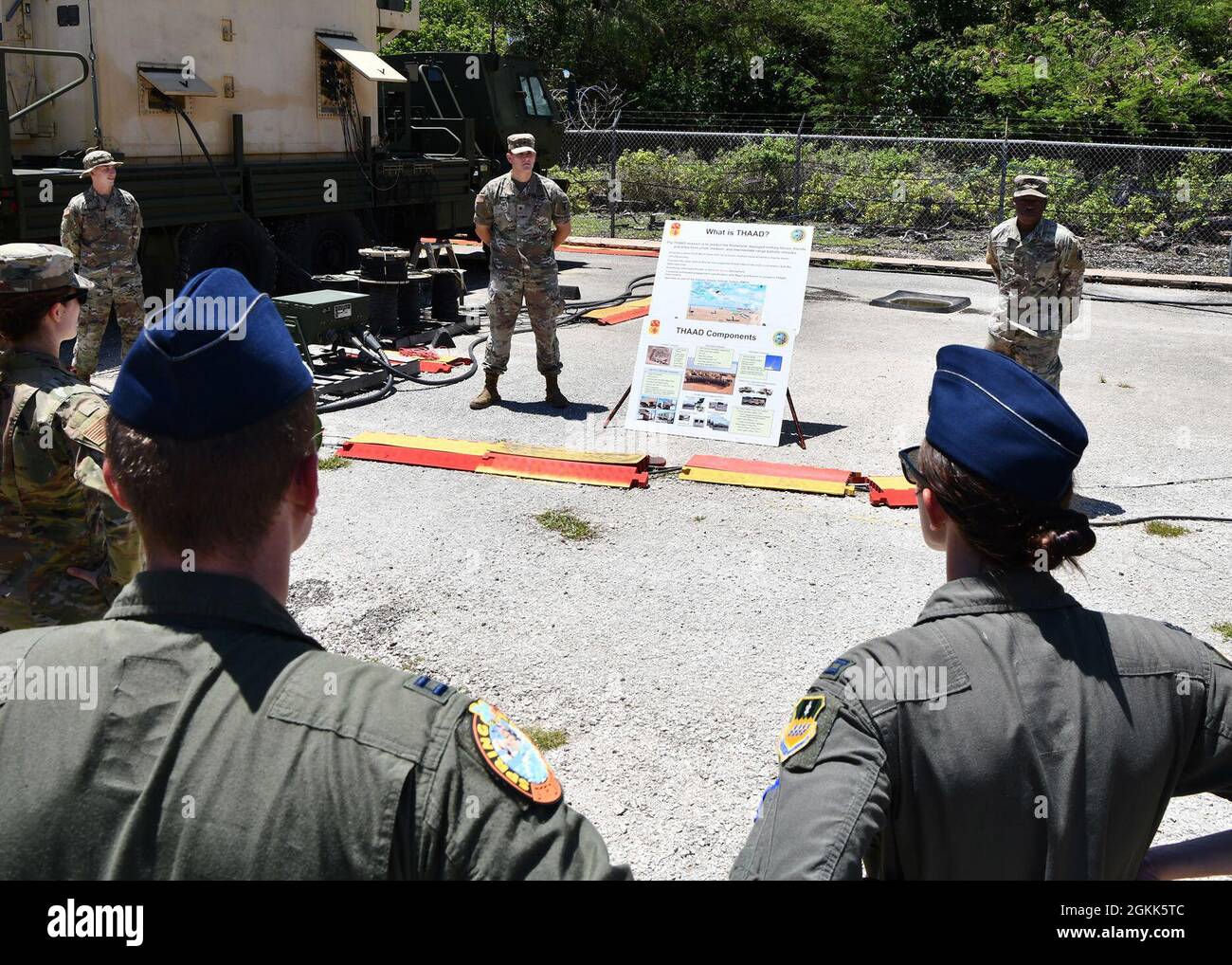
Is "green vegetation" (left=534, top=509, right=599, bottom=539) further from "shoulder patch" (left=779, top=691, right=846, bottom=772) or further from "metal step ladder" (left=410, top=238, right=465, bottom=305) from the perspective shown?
"metal step ladder" (left=410, top=238, right=465, bottom=305)

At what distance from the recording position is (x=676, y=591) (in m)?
6.16

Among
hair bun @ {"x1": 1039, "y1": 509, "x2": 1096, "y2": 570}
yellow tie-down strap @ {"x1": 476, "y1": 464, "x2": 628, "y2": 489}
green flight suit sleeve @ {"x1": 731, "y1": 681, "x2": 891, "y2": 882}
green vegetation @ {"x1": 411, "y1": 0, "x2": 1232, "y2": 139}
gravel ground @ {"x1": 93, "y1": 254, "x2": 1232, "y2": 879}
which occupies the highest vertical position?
green vegetation @ {"x1": 411, "y1": 0, "x2": 1232, "y2": 139}

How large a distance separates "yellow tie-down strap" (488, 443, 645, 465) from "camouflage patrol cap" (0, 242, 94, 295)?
188 inches

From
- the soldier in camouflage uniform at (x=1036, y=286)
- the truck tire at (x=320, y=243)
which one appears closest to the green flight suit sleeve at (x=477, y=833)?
the soldier in camouflage uniform at (x=1036, y=286)

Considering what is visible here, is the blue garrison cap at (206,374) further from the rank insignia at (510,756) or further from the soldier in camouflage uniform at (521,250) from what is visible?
the soldier in camouflage uniform at (521,250)

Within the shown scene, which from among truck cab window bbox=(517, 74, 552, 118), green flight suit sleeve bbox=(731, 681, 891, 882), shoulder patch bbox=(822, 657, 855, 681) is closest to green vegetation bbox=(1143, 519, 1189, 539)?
shoulder patch bbox=(822, 657, 855, 681)

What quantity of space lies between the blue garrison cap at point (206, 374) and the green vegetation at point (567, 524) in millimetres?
5229

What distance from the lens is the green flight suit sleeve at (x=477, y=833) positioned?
1410 mm

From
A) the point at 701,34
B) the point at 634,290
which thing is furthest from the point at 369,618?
the point at 701,34

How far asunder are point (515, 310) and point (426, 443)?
1686 mm

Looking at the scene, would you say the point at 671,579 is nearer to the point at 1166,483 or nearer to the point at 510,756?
the point at 1166,483

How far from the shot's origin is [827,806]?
1.75 metres

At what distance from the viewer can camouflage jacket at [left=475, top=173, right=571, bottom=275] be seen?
9562mm
